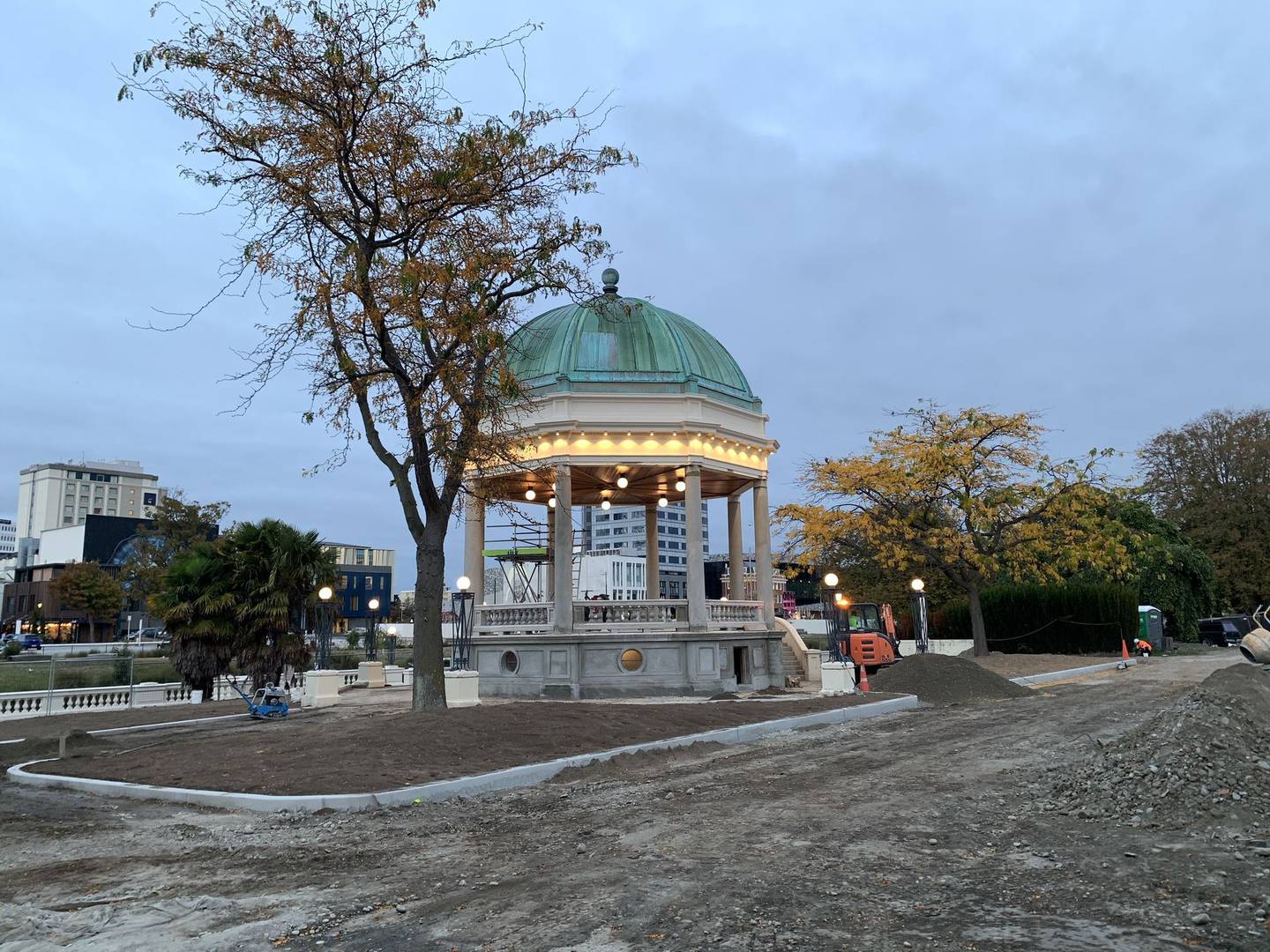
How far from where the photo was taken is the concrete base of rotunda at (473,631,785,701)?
2550 cm

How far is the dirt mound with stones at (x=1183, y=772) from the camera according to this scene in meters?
9.34

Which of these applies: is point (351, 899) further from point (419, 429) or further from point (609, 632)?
point (609, 632)

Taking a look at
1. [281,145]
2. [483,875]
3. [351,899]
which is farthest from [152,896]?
[281,145]

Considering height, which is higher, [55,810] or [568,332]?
[568,332]

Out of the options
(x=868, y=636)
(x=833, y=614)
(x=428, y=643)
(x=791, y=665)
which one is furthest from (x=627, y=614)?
(x=428, y=643)

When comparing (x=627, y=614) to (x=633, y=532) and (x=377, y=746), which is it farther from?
(x=633, y=532)

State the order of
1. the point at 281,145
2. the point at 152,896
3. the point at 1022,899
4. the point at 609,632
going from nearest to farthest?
the point at 1022,899
the point at 152,896
the point at 281,145
the point at 609,632

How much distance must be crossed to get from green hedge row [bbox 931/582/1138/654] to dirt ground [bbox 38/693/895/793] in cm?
2788

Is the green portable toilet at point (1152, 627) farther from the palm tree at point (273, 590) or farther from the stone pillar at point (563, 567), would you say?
the palm tree at point (273, 590)

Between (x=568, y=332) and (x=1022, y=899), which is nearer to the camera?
(x=1022, y=899)

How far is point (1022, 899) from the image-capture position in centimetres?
679

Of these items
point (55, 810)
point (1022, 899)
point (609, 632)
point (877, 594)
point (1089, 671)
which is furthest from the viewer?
point (877, 594)

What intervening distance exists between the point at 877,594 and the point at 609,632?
41.6 metres

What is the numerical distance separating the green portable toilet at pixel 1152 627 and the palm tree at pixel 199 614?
4337cm
